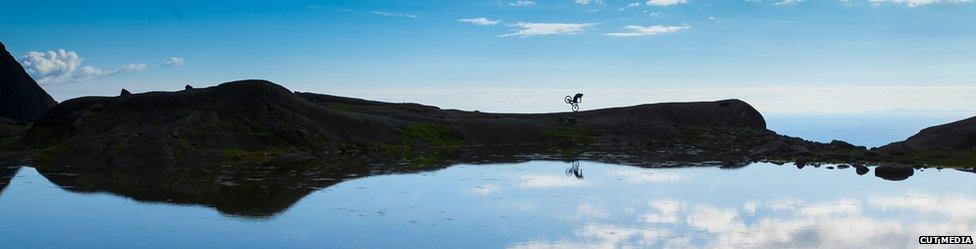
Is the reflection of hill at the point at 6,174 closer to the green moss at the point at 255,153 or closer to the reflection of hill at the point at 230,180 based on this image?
the reflection of hill at the point at 230,180

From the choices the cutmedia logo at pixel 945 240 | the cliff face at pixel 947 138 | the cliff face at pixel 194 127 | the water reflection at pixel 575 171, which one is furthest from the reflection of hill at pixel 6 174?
the cliff face at pixel 947 138

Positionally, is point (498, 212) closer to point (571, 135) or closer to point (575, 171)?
point (575, 171)

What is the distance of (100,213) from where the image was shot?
51.8m

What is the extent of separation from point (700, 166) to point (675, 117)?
242ft

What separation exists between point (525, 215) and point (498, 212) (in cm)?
230

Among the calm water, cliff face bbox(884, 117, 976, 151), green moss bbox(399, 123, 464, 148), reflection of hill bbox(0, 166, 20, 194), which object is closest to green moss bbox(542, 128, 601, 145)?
green moss bbox(399, 123, 464, 148)

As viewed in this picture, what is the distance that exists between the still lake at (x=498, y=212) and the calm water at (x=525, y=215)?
0.39ft

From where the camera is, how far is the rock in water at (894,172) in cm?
7712

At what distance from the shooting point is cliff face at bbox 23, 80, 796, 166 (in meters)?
102

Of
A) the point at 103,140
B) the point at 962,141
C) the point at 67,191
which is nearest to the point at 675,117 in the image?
the point at 962,141

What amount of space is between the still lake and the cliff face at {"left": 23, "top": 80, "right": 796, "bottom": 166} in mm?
25627

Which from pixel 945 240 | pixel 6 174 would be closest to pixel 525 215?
pixel 945 240

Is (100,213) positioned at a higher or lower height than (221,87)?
lower

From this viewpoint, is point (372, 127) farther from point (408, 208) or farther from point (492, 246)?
point (492, 246)
